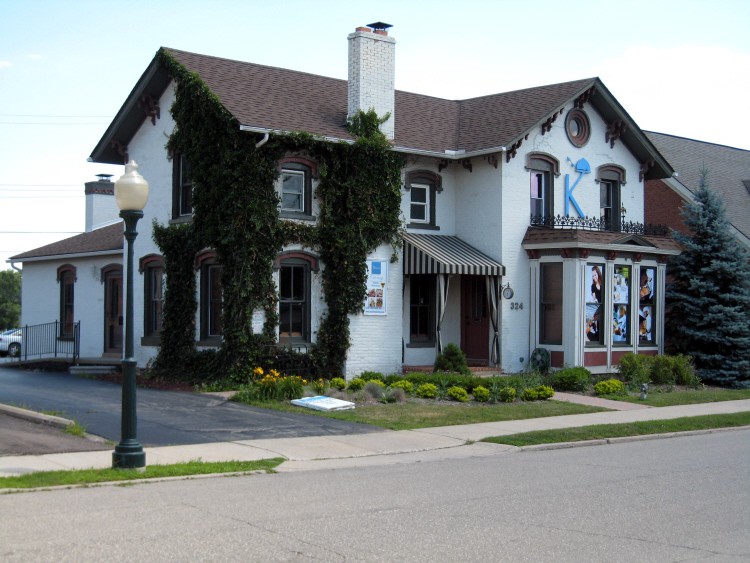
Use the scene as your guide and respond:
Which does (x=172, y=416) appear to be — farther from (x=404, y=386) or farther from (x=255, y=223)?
(x=255, y=223)

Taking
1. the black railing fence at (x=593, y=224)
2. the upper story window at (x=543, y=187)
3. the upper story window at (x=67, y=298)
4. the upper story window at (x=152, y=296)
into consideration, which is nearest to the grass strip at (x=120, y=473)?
the upper story window at (x=152, y=296)

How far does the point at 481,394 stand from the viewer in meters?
19.7

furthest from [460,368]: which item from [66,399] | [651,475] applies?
[651,475]

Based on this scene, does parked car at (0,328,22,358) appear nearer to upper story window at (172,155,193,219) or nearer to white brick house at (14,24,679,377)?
white brick house at (14,24,679,377)

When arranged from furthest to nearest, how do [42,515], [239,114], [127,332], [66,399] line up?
[239,114]
[66,399]
[127,332]
[42,515]

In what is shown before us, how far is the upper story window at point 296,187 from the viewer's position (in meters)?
22.5

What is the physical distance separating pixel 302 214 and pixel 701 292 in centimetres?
1197

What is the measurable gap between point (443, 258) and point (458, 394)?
15.3 ft

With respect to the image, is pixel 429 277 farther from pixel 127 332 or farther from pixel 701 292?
pixel 127 332

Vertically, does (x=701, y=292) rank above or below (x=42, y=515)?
above

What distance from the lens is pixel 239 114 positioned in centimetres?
2161

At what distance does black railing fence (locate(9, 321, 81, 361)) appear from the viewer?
29531mm

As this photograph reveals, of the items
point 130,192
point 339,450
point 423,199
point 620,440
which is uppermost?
point 423,199

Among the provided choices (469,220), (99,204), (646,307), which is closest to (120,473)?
(469,220)
